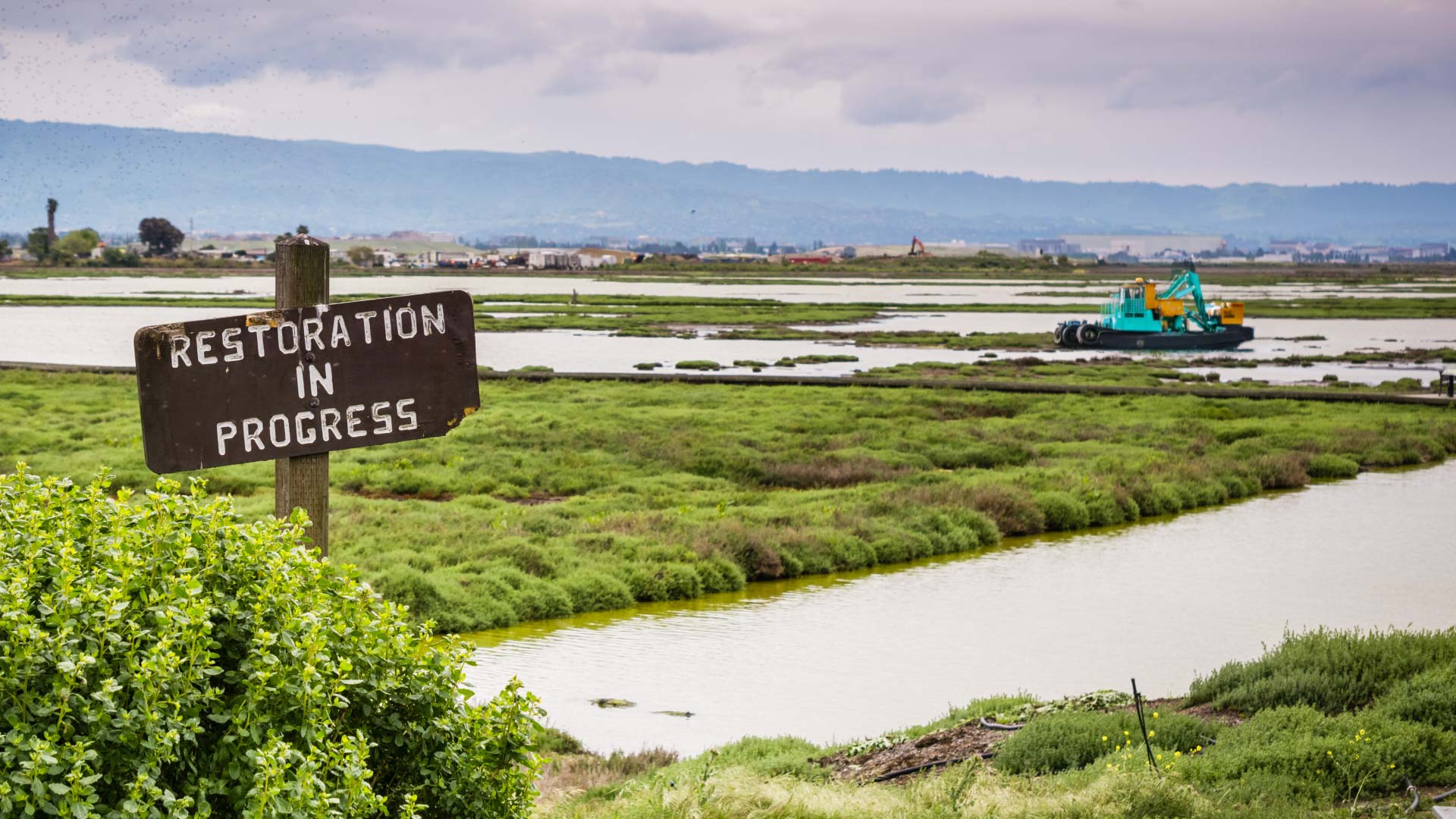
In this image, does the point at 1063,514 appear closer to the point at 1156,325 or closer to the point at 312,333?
the point at 312,333

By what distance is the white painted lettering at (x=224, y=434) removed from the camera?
520cm

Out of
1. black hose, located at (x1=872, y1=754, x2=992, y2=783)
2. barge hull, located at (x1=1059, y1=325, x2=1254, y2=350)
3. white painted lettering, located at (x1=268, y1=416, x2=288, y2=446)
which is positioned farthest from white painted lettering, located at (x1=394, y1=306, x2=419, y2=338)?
barge hull, located at (x1=1059, y1=325, x2=1254, y2=350)

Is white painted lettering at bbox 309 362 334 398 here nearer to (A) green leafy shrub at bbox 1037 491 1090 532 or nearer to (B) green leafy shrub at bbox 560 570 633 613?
(B) green leafy shrub at bbox 560 570 633 613

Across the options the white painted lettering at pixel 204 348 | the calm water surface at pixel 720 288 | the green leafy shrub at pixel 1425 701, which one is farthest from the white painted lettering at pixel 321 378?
the calm water surface at pixel 720 288

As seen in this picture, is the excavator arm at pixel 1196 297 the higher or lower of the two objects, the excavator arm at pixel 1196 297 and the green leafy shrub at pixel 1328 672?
the higher

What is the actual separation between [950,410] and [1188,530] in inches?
555

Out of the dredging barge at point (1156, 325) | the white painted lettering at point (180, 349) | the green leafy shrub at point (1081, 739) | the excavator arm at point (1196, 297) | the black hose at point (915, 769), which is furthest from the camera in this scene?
the excavator arm at point (1196, 297)

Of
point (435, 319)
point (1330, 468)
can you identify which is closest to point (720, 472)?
point (1330, 468)

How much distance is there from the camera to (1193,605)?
18875mm

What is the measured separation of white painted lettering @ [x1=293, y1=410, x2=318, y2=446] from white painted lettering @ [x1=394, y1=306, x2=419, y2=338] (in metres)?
0.47

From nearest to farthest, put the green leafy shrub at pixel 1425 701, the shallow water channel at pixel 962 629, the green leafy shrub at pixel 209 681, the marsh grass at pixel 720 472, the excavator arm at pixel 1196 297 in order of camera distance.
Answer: the green leafy shrub at pixel 209 681 → the green leafy shrub at pixel 1425 701 → the shallow water channel at pixel 962 629 → the marsh grass at pixel 720 472 → the excavator arm at pixel 1196 297

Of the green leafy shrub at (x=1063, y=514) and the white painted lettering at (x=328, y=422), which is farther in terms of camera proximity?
the green leafy shrub at (x=1063, y=514)

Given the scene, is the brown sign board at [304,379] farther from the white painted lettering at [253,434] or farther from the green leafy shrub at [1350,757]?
the green leafy shrub at [1350,757]

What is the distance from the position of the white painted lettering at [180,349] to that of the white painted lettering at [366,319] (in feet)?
2.07
